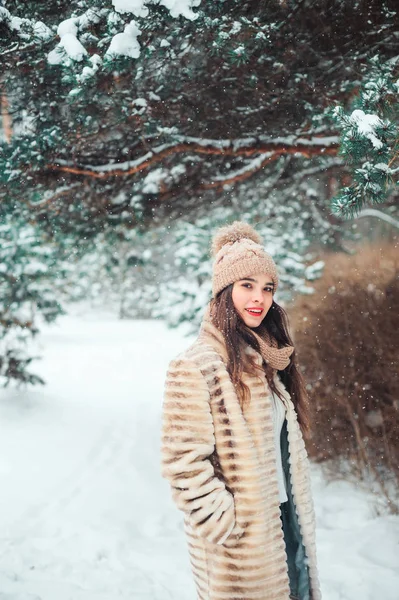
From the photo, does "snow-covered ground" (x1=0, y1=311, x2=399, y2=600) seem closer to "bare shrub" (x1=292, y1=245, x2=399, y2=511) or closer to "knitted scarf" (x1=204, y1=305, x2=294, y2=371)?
"bare shrub" (x1=292, y1=245, x2=399, y2=511)

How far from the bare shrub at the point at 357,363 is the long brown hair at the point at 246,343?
2362 millimetres

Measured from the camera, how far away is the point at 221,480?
5.78 feet

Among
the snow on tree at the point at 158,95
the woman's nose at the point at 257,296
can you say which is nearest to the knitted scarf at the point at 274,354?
the woman's nose at the point at 257,296

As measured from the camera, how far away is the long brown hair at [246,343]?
72.7 inches

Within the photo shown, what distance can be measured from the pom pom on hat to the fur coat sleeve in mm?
684

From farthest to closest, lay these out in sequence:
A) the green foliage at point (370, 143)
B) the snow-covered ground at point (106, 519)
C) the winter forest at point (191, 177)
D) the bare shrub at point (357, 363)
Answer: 1. the bare shrub at point (357, 363)
2. the snow-covered ground at point (106, 519)
3. the winter forest at point (191, 177)
4. the green foliage at point (370, 143)

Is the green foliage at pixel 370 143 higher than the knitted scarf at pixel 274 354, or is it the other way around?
the green foliage at pixel 370 143

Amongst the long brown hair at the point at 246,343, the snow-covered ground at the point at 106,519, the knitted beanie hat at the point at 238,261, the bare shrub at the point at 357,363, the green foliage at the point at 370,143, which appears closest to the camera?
the long brown hair at the point at 246,343

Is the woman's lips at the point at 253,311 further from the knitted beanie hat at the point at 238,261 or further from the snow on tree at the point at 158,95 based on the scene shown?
the snow on tree at the point at 158,95

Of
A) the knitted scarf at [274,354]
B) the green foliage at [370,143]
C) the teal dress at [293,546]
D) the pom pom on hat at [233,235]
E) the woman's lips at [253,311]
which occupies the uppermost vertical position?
the green foliage at [370,143]

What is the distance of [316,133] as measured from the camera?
406cm

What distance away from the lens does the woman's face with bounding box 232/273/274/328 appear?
1961 mm

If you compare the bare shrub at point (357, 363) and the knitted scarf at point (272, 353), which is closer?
the knitted scarf at point (272, 353)

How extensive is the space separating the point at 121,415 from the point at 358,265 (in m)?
5.74
